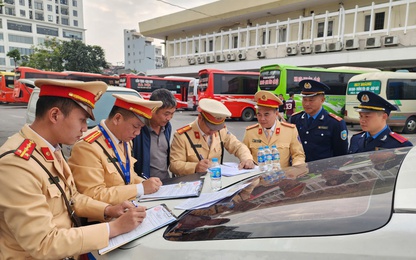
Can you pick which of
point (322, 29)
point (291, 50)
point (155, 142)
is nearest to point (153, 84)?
point (291, 50)

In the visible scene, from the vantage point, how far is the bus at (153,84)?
1997 cm

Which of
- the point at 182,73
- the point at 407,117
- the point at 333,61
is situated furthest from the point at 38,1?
A: the point at 407,117

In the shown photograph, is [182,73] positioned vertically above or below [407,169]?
above

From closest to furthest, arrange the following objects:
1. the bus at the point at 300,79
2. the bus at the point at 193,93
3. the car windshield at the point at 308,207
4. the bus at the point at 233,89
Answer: the car windshield at the point at 308,207 → the bus at the point at 300,79 → the bus at the point at 233,89 → the bus at the point at 193,93

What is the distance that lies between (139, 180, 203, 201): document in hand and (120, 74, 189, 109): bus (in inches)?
687

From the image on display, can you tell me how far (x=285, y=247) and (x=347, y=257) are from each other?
18cm

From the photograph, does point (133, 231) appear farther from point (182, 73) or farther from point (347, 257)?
point (182, 73)

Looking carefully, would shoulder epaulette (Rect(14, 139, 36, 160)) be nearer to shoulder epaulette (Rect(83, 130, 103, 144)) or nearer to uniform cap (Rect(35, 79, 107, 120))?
uniform cap (Rect(35, 79, 107, 120))

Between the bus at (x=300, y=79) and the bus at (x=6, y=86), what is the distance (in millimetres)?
19676

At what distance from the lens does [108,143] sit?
1.79m

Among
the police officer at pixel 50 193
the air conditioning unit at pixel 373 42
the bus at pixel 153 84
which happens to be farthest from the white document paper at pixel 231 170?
the air conditioning unit at pixel 373 42

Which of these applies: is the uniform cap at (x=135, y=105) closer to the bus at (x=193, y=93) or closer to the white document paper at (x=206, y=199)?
the white document paper at (x=206, y=199)

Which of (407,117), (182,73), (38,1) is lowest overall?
(407,117)

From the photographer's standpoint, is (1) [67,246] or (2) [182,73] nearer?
(1) [67,246]
